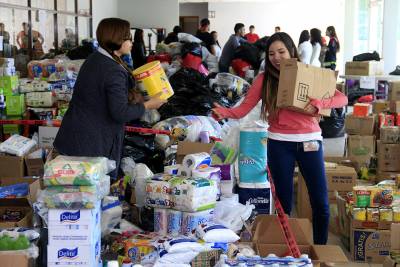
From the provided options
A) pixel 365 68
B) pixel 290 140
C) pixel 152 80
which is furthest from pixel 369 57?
pixel 152 80

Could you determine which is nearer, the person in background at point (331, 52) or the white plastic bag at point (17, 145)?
the white plastic bag at point (17, 145)

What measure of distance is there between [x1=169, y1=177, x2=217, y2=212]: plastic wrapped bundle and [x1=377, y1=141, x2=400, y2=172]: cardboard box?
3.32 m

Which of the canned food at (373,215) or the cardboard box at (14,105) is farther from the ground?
the cardboard box at (14,105)

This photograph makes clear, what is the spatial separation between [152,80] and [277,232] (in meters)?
0.95

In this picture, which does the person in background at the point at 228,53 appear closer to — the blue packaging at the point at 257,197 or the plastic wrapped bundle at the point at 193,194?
the blue packaging at the point at 257,197

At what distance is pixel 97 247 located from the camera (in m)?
2.18

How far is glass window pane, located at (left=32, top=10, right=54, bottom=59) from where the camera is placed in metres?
7.91

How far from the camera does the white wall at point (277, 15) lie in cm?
2330

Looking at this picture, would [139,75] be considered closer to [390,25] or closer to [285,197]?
[285,197]

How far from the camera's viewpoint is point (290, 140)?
333 centimetres

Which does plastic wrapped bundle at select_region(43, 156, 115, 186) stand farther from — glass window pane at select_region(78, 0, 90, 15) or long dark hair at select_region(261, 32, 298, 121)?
glass window pane at select_region(78, 0, 90, 15)

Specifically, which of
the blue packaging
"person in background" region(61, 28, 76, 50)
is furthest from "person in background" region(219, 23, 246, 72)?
the blue packaging

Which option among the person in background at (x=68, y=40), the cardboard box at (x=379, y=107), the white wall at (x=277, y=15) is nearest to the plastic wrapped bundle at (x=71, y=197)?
the cardboard box at (x=379, y=107)

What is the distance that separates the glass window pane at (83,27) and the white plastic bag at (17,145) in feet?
17.4
